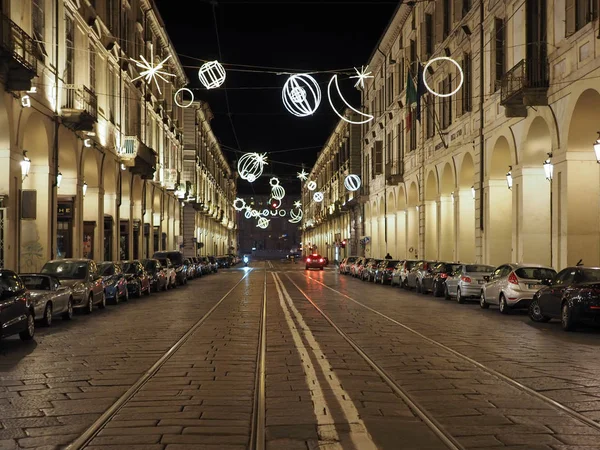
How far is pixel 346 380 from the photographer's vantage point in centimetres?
1024

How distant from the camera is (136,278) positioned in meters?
30.5

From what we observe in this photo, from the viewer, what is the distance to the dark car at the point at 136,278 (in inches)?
1177

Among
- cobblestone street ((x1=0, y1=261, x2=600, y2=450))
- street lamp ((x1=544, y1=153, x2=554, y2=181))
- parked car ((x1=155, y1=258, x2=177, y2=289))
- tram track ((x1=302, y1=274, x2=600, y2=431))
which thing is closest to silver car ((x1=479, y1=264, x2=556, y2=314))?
cobblestone street ((x1=0, y1=261, x2=600, y2=450))

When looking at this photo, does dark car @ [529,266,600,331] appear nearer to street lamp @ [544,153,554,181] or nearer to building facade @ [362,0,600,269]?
building facade @ [362,0,600,269]

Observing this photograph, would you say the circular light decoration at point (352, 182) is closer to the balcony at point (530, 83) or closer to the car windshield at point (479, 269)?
the car windshield at point (479, 269)

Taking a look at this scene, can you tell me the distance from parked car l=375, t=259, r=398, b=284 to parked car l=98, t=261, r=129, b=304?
57.6 feet

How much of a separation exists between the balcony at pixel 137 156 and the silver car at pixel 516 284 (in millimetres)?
23236

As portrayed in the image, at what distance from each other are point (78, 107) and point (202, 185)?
171 ft

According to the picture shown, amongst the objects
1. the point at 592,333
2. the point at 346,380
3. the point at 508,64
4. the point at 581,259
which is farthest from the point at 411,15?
the point at 346,380

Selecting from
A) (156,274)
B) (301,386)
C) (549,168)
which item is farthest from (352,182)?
(301,386)

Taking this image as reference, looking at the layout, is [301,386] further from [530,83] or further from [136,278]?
[136,278]

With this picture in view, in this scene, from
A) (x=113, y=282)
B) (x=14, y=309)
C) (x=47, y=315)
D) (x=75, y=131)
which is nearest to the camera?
(x=14, y=309)

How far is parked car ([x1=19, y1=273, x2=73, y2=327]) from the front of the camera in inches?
711

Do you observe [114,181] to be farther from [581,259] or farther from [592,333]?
[592,333]
